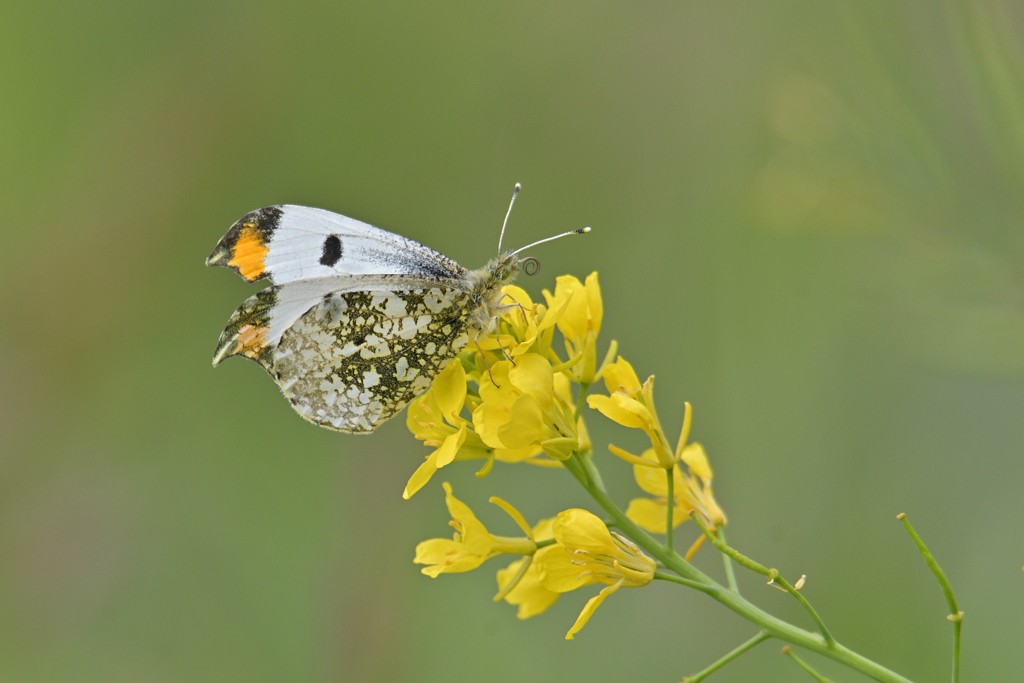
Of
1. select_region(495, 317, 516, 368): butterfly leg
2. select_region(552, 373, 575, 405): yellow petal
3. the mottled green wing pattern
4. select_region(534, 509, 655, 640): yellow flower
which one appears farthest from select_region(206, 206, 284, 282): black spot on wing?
select_region(534, 509, 655, 640): yellow flower

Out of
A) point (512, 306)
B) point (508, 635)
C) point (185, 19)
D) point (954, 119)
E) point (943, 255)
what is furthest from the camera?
point (185, 19)

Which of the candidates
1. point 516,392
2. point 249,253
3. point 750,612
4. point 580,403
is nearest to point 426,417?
point 516,392

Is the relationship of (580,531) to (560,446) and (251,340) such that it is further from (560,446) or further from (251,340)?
(251,340)

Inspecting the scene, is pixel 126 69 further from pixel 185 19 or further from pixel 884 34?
pixel 884 34

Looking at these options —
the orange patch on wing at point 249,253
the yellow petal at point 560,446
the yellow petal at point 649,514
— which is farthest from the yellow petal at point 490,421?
the orange patch on wing at point 249,253

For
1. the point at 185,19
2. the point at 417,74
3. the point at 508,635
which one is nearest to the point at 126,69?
the point at 185,19

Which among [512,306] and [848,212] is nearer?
[512,306]
